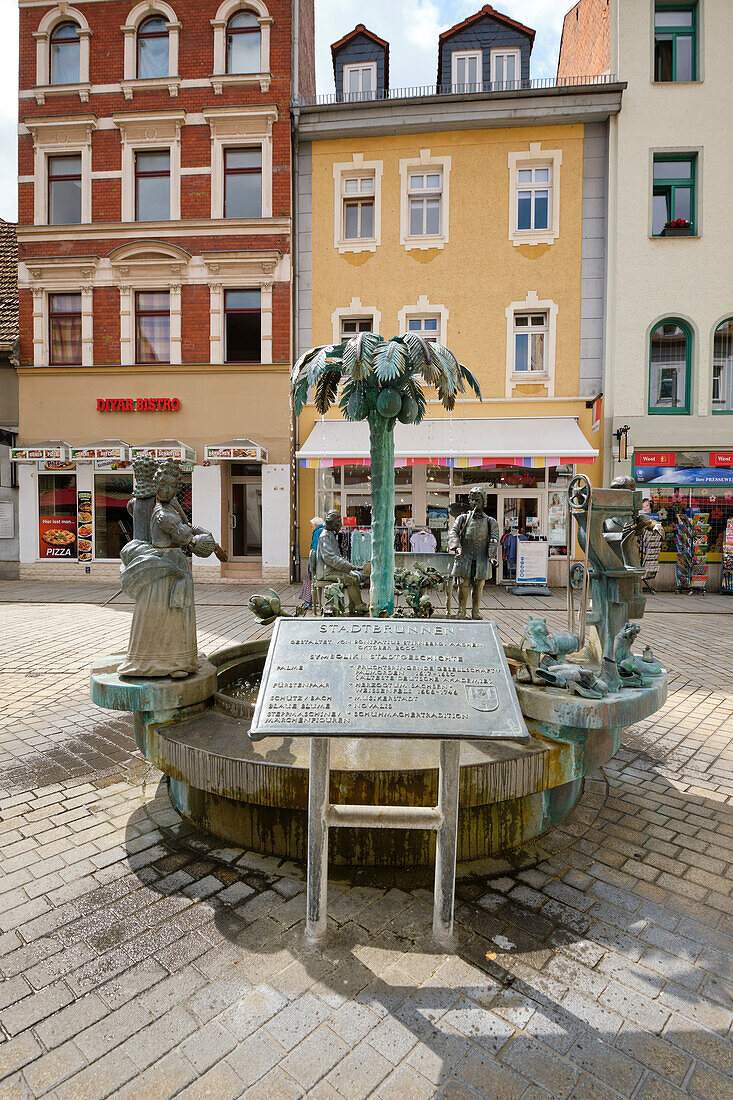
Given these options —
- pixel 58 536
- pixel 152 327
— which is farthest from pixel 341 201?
pixel 58 536

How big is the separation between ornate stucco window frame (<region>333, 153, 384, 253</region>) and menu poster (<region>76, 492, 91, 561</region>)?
915cm

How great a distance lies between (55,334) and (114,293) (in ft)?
6.56

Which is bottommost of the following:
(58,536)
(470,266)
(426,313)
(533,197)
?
(58,536)

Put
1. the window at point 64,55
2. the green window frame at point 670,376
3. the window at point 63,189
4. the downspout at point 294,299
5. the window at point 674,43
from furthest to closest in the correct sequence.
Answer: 1. the window at point 63,189
2. the window at point 64,55
3. the downspout at point 294,299
4. the green window frame at point 670,376
5. the window at point 674,43

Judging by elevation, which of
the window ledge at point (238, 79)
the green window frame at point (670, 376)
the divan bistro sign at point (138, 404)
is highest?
the window ledge at point (238, 79)

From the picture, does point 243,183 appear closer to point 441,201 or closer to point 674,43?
point 441,201

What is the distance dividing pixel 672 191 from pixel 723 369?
4.43 meters

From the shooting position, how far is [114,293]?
598 inches

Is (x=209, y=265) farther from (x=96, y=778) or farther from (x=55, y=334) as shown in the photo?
(x=96, y=778)

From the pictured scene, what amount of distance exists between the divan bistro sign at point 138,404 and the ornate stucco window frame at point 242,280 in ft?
4.96

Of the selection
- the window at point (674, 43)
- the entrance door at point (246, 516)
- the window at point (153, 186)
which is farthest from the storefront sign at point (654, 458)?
the window at point (153, 186)

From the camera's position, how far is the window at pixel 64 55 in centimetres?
1525

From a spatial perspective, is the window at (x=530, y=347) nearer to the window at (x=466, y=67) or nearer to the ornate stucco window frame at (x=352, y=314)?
the ornate stucco window frame at (x=352, y=314)

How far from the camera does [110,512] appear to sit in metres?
15.7
